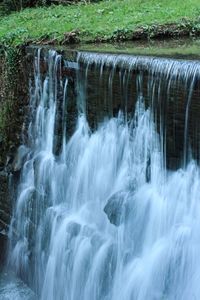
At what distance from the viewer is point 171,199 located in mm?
5930

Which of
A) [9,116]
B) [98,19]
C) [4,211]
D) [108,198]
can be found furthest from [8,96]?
[108,198]

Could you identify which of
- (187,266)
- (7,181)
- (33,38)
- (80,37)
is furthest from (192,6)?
(187,266)

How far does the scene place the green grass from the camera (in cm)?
907

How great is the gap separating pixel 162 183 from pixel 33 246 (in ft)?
8.90

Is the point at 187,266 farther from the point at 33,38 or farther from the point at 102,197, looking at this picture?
the point at 33,38

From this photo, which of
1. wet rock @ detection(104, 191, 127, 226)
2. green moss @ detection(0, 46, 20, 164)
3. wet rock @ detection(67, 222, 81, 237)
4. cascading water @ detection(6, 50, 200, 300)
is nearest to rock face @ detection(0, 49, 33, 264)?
green moss @ detection(0, 46, 20, 164)

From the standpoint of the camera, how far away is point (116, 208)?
641 centimetres

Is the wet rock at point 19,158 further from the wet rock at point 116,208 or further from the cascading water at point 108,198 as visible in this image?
the wet rock at point 116,208

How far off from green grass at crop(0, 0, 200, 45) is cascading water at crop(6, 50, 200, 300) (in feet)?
4.17

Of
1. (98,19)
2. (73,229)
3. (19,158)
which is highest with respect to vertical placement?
(98,19)

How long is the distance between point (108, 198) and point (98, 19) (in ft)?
14.4

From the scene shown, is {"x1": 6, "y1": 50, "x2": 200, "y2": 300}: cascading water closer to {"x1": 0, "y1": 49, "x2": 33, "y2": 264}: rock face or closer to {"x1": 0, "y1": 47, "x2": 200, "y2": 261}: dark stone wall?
{"x1": 0, "y1": 47, "x2": 200, "y2": 261}: dark stone wall

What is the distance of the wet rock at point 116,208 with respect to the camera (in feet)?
20.9

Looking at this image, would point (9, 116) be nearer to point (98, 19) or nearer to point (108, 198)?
point (98, 19)
